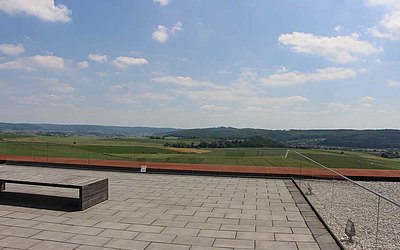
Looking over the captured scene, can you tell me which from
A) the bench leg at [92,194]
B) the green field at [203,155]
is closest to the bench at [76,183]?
the bench leg at [92,194]

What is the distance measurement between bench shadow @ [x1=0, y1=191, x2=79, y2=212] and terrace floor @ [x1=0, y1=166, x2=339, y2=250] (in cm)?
2

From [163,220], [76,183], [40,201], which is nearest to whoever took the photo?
[163,220]

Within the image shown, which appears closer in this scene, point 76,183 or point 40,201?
point 76,183

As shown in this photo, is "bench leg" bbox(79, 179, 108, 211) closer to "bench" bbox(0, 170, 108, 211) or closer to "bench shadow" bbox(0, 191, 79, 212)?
"bench" bbox(0, 170, 108, 211)

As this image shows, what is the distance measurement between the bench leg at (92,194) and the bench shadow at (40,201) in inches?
7.0

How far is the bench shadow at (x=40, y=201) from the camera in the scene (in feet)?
21.4

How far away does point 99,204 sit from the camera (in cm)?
693

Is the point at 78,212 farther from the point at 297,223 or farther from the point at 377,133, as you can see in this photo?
the point at 377,133

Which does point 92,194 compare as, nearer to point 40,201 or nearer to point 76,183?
point 76,183

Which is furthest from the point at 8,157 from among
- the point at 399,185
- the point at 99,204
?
the point at 399,185

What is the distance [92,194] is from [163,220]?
1.68 m

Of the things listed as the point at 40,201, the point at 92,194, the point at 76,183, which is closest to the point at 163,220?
the point at 92,194

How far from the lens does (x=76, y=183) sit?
21.6ft

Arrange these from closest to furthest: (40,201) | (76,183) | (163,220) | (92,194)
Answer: (163,220), (76,183), (92,194), (40,201)
